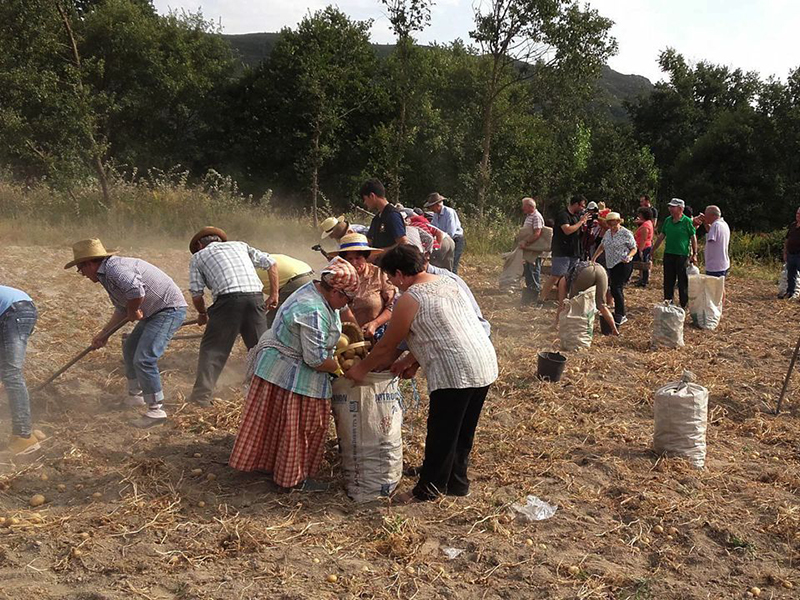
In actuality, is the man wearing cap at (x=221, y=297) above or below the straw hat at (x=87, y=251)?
below

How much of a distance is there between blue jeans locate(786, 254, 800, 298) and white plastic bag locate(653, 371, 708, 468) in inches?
325

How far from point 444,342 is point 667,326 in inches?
207

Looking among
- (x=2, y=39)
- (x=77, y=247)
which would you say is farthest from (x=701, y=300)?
(x=2, y=39)

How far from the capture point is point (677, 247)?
9656 mm

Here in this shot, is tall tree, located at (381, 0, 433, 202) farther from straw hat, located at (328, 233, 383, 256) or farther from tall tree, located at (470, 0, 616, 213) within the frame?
straw hat, located at (328, 233, 383, 256)

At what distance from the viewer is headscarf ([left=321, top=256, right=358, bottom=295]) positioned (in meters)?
4.00

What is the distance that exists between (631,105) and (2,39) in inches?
1282

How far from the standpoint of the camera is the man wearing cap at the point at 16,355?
15.6 feet

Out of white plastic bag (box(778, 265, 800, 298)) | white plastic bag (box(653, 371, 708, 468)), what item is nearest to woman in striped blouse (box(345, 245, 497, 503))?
white plastic bag (box(653, 371, 708, 468))

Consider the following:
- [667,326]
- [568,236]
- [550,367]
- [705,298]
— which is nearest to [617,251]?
[568,236]

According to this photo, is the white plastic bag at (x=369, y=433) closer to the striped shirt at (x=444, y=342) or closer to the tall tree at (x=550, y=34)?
the striped shirt at (x=444, y=342)

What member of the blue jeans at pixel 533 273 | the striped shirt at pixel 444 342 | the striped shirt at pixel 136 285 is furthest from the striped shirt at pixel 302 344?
the blue jeans at pixel 533 273

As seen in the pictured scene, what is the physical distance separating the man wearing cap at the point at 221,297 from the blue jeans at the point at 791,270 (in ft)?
31.9

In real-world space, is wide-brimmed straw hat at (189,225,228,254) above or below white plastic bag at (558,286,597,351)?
above
